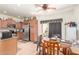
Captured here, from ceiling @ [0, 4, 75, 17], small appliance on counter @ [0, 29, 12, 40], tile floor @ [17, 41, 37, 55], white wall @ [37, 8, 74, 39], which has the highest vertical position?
ceiling @ [0, 4, 75, 17]

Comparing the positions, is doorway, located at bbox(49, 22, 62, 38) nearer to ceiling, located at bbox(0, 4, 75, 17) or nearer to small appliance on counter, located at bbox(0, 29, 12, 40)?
ceiling, located at bbox(0, 4, 75, 17)

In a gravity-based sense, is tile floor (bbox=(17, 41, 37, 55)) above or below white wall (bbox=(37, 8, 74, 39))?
below

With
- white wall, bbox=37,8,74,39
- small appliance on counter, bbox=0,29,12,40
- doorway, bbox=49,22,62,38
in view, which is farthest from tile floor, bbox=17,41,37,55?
white wall, bbox=37,8,74,39

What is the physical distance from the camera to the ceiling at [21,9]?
177 cm

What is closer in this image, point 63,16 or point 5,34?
point 63,16

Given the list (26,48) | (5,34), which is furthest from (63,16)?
(5,34)

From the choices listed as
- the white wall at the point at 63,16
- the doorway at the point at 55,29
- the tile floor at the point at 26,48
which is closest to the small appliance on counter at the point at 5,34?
the tile floor at the point at 26,48

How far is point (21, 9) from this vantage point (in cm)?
183

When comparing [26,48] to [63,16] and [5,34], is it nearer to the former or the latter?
[5,34]

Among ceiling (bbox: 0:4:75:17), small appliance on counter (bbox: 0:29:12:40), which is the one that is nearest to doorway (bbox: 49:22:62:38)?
ceiling (bbox: 0:4:75:17)

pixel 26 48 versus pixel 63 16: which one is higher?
pixel 63 16

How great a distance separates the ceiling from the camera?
1.77 m
